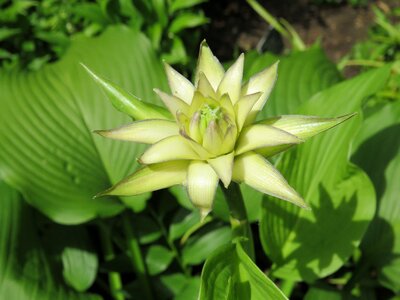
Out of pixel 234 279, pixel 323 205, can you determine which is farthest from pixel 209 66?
pixel 323 205

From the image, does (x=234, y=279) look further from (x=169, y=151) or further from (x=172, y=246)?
(x=172, y=246)

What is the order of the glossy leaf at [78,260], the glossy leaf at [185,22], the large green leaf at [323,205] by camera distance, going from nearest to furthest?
the large green leaf at [323,205] → the glossy leaf at [78,260] → the glossy leaf at [185,22]

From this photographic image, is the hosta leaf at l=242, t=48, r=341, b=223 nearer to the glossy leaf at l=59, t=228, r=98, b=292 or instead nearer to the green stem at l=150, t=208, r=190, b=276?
the green stem at l=150, t=208, r=190, b=276

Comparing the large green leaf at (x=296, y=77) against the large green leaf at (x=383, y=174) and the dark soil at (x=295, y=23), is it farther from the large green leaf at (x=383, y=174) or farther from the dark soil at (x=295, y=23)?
the dark soil at (x=295, y=23)

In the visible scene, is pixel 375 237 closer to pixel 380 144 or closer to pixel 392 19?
pixel 380 144

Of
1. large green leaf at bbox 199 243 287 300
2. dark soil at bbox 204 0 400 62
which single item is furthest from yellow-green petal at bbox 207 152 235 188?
dark soil at bbox 204 0 400 62

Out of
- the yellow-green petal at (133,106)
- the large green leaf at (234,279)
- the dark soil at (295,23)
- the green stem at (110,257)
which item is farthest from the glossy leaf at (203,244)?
the dark soil at (295,23)

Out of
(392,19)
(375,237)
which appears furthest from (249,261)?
(392,19)
